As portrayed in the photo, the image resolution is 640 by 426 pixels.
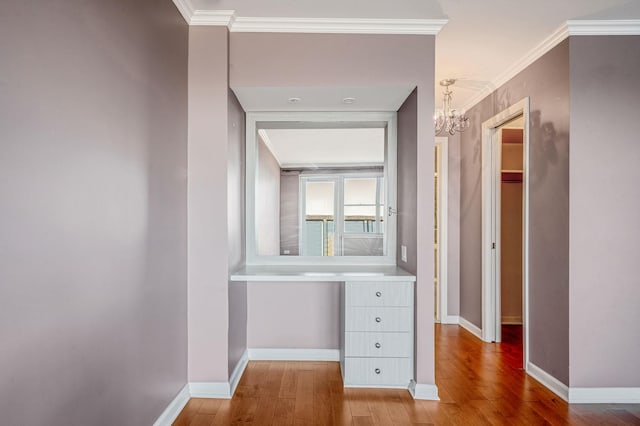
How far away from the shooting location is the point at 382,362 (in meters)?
2.68

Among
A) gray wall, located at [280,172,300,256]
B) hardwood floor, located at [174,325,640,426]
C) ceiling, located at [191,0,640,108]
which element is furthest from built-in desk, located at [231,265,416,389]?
ceiling, located at [191,0,640,108]

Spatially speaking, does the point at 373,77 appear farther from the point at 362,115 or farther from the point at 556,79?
the point at 556,79

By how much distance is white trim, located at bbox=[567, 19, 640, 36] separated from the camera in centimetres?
251

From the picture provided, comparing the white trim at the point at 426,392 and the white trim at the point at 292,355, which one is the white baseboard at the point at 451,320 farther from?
the white trim at the point at 426,392

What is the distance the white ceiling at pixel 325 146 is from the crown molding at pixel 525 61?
1257mm

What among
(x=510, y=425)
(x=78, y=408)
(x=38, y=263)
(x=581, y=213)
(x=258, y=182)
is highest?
(x=258, y=182)

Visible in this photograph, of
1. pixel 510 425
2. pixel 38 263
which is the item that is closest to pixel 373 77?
pixel 38 263

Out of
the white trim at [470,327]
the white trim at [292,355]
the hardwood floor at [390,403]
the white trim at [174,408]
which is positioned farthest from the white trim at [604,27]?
the white trim at [174,408]

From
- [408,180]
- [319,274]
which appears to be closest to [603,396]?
[408,180]

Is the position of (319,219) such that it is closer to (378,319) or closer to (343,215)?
(343,215)

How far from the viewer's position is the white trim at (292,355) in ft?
10.6

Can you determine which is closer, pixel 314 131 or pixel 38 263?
pixel 38 263

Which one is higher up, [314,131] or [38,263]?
[314,131]

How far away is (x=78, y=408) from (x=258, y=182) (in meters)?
2.16
